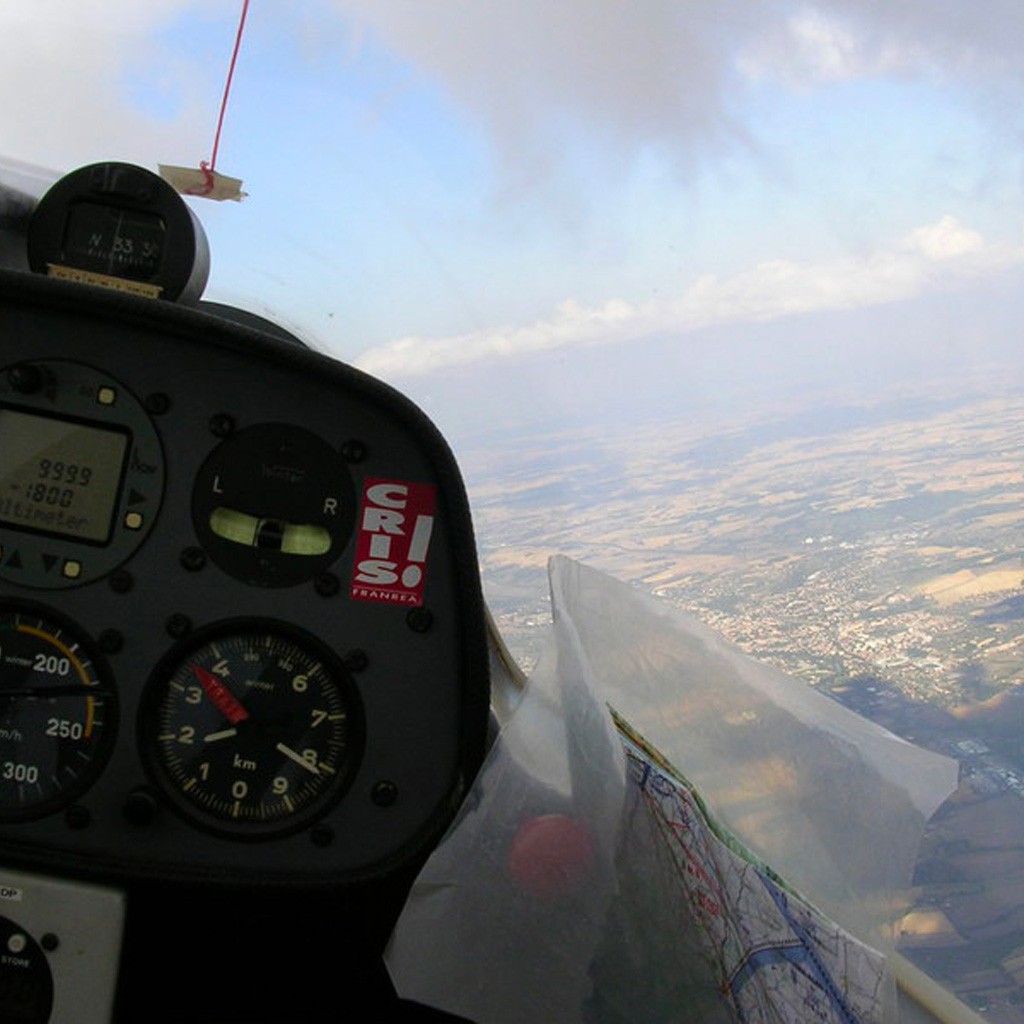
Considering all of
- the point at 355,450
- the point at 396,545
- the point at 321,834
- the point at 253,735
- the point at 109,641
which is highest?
the point at 355,450

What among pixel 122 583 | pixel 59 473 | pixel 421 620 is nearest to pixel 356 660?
pixel 421 620

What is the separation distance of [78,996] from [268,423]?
700 mm

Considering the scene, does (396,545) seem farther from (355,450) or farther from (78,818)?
(78,818)

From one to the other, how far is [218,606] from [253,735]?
163 mm

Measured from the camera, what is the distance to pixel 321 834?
4.42 feet

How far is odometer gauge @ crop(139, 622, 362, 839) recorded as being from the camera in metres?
1.35

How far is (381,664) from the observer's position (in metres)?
1.36

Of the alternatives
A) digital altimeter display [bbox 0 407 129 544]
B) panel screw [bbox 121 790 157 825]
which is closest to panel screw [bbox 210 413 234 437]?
digital altimeter display [bbox 0 407 129 544]

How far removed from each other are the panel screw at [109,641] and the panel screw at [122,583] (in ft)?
0.17

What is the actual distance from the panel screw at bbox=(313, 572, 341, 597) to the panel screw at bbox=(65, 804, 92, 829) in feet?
1.25

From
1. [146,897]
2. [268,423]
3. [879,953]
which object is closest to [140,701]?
[146,897]

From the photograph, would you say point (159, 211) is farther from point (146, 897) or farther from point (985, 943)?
point (985, 943)

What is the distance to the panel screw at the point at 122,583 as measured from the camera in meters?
1.39

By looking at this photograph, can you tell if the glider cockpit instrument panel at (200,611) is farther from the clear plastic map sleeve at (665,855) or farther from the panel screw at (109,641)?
the clear plastic map sleeve at (665,855)
